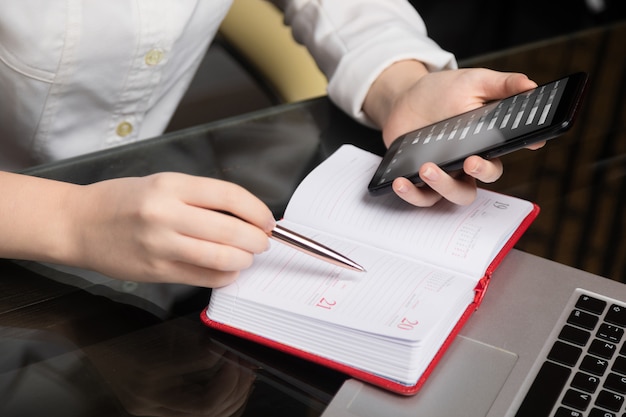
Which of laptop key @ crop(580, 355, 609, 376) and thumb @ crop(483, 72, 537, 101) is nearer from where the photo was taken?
laptop key @ crop(580, 355, 609, 376)

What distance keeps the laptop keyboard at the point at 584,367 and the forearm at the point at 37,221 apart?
0.32m

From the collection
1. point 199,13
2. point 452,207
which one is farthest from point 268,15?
point 452,207

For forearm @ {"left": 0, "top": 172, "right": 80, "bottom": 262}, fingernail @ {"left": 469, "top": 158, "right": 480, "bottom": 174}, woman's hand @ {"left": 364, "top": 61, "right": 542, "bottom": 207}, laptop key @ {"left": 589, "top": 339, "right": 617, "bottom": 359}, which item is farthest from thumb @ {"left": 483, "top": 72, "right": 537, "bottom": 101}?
forearm @ {"left": 0, "top": 172, "right": 80, "bottom": 262}

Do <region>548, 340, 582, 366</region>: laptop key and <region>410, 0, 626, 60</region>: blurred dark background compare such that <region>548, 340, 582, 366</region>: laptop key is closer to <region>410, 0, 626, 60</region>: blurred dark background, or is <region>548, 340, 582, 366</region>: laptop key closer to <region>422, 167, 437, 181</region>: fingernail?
<region>422, 167, 437, 181</region>: fingernail

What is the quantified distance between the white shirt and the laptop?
29 centimetres

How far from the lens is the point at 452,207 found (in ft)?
2.02

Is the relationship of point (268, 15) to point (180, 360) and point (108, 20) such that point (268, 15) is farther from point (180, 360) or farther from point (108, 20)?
point (180, 360)

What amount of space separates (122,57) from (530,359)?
475 millimetres

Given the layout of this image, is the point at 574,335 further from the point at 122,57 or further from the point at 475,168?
the point at 122,57

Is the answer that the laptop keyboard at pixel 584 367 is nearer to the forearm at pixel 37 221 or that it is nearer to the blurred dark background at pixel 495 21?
the forearm at pixel 37 221

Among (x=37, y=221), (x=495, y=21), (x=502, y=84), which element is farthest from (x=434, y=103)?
(x=495, y=21)

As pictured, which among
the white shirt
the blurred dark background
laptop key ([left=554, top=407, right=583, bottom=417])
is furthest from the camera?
the blurred dark background

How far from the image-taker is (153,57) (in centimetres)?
77

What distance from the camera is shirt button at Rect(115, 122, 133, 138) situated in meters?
0.82
